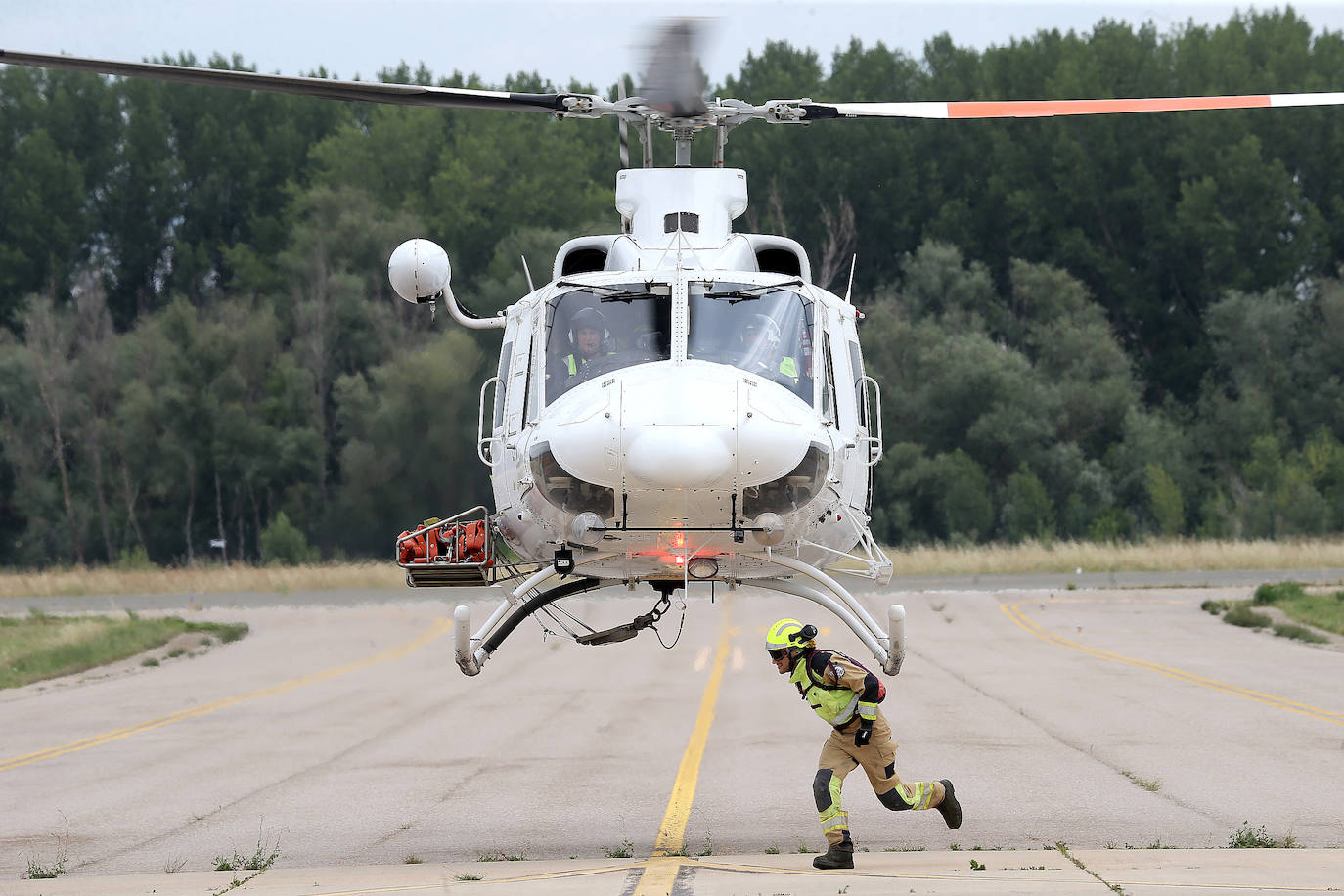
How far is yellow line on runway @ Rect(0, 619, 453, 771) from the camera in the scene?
23250mm

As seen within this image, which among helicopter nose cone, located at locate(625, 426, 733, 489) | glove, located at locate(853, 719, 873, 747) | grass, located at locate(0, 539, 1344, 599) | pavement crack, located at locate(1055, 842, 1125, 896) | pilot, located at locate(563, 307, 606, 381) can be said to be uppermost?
pilot, located at locate(563, 307, 606, 381)

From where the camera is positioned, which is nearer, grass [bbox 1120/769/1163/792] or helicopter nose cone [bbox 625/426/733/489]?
helicopter nose cone [bbox 625/426/733/489]

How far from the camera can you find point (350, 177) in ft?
231

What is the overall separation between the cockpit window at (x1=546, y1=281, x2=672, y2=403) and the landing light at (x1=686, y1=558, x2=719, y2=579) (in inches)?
51.1

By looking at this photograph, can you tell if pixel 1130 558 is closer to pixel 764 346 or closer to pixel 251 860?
pixel 251 860

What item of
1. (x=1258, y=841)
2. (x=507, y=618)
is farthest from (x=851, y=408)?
(x=1258, y=841)

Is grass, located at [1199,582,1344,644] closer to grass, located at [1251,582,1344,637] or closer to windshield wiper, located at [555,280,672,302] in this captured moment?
grass, located at [1251,582,1344,637]

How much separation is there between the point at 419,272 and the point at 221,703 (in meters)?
21.2

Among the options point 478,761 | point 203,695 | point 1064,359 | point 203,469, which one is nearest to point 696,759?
point 478,761

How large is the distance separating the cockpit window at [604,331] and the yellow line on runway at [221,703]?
588 inches

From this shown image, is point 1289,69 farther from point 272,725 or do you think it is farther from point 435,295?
point 435,295

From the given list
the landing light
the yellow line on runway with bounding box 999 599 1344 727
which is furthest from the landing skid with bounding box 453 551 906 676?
the yellow line on runway with bounding box 999 599 1344 727

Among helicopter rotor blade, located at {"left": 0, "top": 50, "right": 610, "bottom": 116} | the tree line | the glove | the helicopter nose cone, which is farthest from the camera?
the tree line

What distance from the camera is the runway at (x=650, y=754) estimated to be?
567 inches
